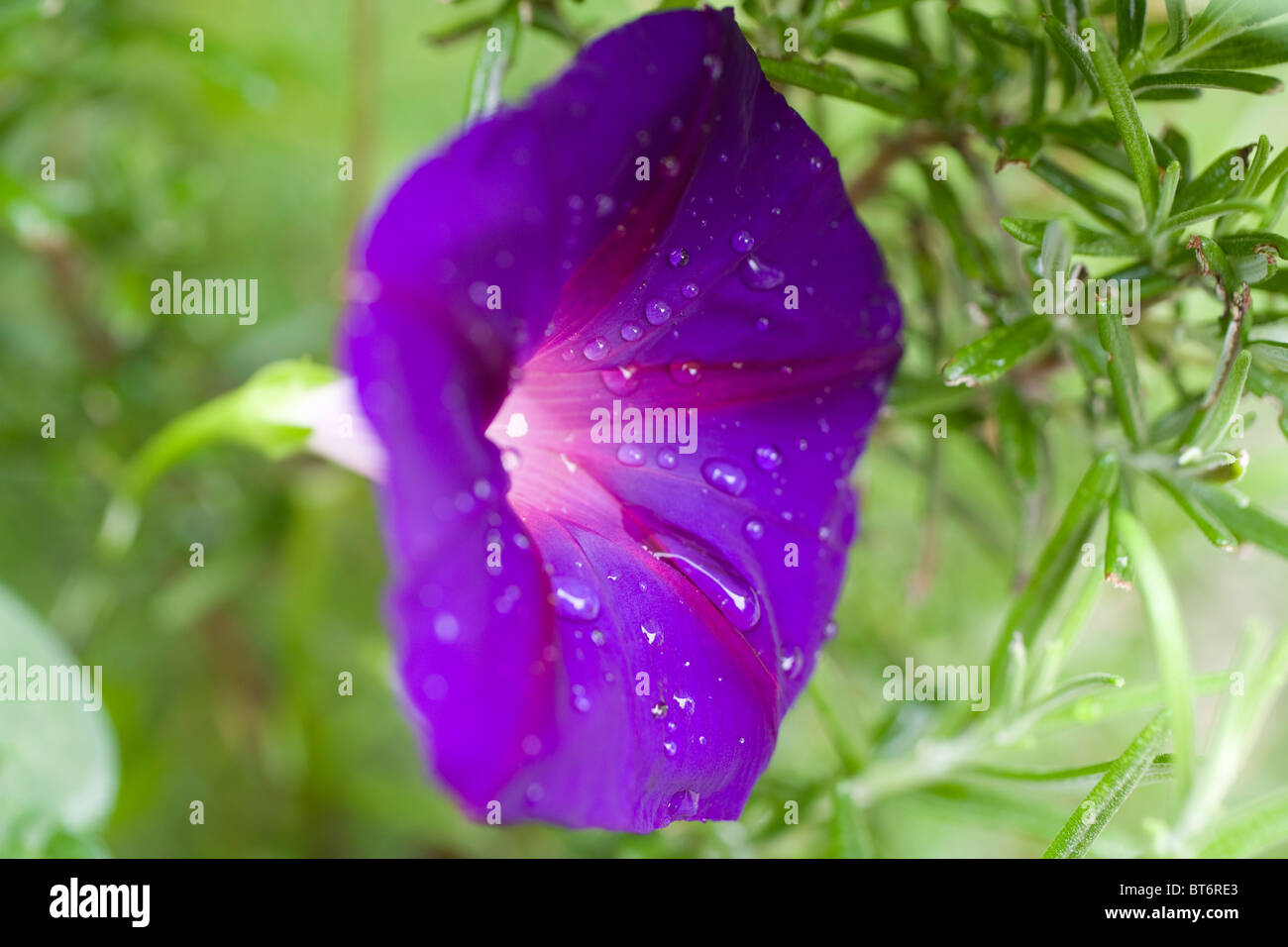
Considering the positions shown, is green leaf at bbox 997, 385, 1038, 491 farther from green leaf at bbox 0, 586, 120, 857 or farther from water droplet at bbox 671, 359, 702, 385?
green leaf at bbox 0, 586, 120, 857

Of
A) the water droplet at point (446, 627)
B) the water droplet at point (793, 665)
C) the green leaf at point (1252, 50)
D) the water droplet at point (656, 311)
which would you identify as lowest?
the water droplet at point (793, 665)

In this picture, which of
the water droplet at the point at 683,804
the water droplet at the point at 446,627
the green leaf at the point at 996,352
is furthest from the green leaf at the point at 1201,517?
the water droplet at the point at 446,627

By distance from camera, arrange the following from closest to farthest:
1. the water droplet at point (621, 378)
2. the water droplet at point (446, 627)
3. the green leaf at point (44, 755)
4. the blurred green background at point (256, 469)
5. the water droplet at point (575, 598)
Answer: the water droplet at point (446, 627) → the water droplet at point (575, 598) → the water droplet at point (621, 378) → the green leaf at point (44, 755) → the blurred green background at point (256, 469)

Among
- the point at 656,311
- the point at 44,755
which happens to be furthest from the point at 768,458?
the point at 44,755

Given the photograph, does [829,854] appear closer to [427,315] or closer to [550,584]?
[550,584]

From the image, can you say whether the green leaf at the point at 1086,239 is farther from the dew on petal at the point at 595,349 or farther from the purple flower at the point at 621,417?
the dew on petal at the point at 595,349

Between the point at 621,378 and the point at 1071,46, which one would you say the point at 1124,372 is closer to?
the point at 1071,46
